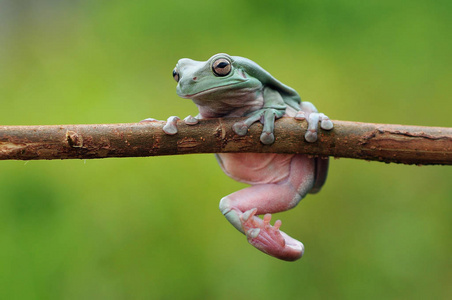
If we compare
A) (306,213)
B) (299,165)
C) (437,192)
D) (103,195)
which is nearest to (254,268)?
(306,213)

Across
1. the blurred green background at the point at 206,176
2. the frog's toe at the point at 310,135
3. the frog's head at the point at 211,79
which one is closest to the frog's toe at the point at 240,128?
the frog's head at the point at 211,79

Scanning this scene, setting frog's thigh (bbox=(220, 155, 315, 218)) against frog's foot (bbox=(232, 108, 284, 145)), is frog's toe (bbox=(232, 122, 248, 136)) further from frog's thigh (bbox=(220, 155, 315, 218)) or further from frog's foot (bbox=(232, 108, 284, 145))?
frog's thigh (bbox=(220, 155, 315, 218))

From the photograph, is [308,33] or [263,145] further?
[308,33]

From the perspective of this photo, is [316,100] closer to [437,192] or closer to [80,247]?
[437,192]

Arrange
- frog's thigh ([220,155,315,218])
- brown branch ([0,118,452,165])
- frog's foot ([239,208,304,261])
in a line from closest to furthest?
brown branch ([0,118,452,165]) < frog's foot ([239,208,304,261]) < frog's thigh ([220,155,315,218])

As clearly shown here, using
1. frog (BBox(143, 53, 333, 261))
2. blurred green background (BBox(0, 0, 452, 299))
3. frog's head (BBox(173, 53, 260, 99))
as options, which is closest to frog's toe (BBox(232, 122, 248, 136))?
frog (BBox(143, 53, 333, 261))

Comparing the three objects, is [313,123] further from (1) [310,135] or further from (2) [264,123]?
(2) [264,123]
